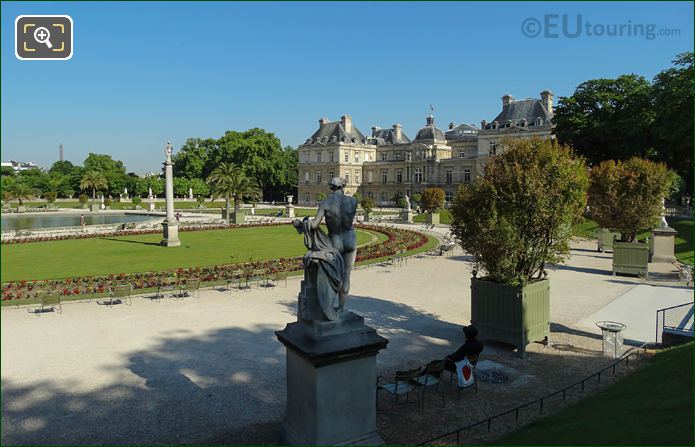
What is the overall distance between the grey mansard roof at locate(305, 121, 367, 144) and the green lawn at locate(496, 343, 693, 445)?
268 feet

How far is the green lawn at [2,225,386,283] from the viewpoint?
21.2m

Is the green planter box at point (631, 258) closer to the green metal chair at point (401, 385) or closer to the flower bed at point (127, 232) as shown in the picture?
the green metal chair at point (401, 385)

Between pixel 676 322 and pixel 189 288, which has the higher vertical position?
pixel 189 288

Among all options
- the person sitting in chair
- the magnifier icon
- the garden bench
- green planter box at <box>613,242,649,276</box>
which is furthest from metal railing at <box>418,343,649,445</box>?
the garden bench

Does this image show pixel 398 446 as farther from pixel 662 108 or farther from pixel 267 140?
pixel 267 140

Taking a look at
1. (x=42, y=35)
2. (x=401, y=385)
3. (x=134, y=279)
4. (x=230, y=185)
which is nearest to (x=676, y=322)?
(x=401, y=385)

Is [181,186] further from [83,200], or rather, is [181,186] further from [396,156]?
[396,156]

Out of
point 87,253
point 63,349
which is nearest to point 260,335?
point 63,349

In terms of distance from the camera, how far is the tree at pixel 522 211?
11.2m

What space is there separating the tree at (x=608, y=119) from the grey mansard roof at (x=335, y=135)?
150 ft

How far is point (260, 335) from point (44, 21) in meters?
8.21

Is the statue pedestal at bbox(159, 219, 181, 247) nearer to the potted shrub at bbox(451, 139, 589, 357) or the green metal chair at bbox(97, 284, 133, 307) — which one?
the green metal chair at bbox(97, 284, 133, 307)

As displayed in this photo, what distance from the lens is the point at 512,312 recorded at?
10922 mm

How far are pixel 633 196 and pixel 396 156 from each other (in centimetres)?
6788
